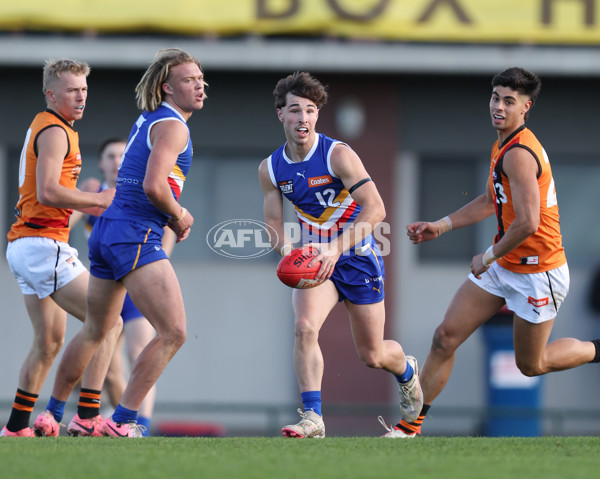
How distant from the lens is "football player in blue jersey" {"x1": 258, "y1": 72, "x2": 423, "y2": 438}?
676 centimetres

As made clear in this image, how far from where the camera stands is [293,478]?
4945mm

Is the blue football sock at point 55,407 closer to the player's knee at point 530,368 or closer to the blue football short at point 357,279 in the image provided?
the blue football short at point 357,279

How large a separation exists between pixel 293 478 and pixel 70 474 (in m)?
1.07

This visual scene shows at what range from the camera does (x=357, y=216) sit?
670cm

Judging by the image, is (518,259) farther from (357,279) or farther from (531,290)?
(357,279)

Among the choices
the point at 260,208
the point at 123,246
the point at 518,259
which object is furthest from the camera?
the point at 260,208

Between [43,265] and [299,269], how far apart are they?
173 centimetres

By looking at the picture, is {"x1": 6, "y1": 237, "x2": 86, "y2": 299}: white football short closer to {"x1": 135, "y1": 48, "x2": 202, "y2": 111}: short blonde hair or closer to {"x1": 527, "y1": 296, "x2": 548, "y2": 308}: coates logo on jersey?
{"x1": 135, "y1": 48, "x2": 202, "y2": 111}: short blonde hair

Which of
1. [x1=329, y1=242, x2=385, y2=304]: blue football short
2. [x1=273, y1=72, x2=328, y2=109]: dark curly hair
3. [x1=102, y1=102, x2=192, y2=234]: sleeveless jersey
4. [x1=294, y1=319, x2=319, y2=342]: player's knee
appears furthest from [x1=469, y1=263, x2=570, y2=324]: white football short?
[x1=102, y1=102, x2=192, y2=234]: sleeveless jersey

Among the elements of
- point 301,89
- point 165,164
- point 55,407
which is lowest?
point 55,407

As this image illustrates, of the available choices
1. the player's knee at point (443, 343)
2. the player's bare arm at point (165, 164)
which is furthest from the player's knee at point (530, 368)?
the player's bare arm at point (165, 164)

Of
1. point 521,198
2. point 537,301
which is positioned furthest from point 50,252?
point 537,301

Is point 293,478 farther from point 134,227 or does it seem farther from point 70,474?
point 134,227

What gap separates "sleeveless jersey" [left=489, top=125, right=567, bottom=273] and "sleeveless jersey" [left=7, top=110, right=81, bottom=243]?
2.79 m
